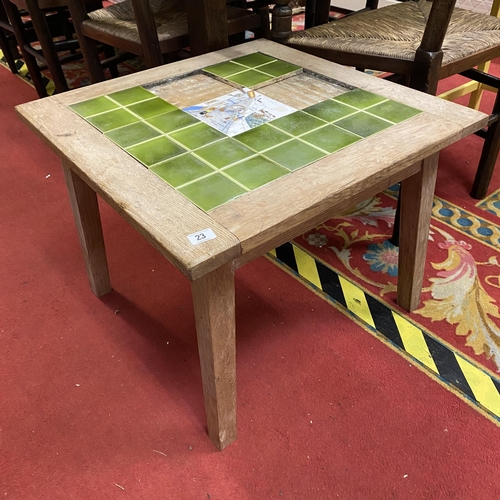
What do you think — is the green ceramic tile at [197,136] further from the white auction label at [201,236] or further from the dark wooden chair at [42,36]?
the dark wooden chair at [42,36]

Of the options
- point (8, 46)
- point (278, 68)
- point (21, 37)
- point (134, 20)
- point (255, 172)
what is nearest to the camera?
point (255, 172)

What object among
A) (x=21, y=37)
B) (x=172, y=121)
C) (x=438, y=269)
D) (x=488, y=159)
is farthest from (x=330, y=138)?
(x=21, y=37)

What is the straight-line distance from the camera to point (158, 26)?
60.6 inches

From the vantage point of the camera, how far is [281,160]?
31.2 inches

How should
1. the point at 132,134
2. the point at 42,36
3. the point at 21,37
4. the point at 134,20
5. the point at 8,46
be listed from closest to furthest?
the point at 132,134 < the point at 134,20 < the point at 42,36 < the point at 21,37 < the point at 8,46

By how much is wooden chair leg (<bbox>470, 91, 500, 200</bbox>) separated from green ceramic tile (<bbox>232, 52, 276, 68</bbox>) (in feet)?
2.25

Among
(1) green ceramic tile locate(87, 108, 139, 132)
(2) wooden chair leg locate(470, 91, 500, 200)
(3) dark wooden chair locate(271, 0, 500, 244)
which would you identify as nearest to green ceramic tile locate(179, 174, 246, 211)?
(1) green ceramic tile locate(87, 108, 139, 132)

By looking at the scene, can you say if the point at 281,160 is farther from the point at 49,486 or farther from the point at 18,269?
the point at 18,269

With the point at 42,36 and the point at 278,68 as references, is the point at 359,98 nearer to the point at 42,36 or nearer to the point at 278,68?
the point at 278,68

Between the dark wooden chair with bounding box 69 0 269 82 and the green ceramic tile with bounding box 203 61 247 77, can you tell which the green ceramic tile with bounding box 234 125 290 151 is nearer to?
the green ceramic tile with bounding box 203 61 247 77

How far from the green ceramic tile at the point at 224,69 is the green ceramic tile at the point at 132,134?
29 centimetres

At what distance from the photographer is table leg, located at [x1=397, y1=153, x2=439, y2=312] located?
97 centimetres

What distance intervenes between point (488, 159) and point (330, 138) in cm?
87

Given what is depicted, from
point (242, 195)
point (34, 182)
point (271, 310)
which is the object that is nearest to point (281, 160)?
point (242, 195)
